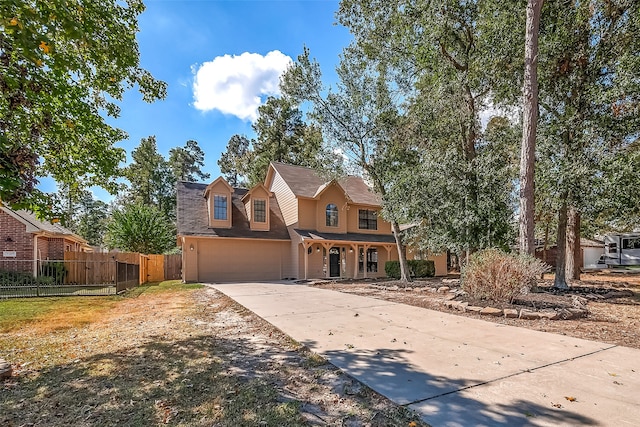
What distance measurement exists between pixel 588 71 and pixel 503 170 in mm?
3952

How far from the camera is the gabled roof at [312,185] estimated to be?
19.3m

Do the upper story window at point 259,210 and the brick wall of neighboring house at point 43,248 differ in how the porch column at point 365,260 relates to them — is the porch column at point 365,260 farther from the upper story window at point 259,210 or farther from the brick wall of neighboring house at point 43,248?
the brick wall of neighboring house at point 43,248

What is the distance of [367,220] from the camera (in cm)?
2130

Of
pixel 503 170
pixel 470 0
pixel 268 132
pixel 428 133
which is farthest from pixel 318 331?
pixel 268 132

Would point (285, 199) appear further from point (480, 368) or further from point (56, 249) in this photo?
point (480, 368)

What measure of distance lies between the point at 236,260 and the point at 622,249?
37211 mm

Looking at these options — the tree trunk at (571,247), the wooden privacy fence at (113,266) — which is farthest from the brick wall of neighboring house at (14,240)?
the tree trunk at (571,247)

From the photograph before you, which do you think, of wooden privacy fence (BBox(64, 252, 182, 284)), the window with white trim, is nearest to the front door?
the window with white trim

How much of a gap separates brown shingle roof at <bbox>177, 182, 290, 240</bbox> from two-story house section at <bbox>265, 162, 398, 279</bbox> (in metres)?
0.70

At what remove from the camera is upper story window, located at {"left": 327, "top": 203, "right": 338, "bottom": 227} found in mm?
19656

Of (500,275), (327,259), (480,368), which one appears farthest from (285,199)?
(480,368)

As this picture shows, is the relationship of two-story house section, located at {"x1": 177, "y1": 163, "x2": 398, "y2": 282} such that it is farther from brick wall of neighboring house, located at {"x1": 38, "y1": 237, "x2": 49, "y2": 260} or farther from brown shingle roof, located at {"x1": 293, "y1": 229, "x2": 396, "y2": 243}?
brick wall of neighboring house, located at {"x1": 38, "y1": 237, "x2": 49, "y2": 260}

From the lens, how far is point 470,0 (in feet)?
Answer: 39.8

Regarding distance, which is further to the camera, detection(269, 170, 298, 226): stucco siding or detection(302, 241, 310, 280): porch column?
detection(269, 170, 298, 226): stucco siding
